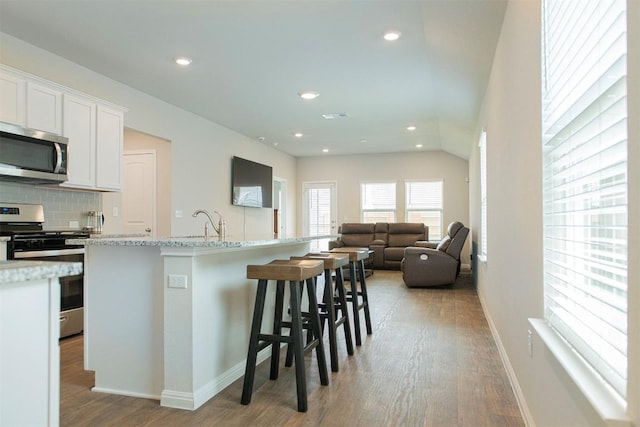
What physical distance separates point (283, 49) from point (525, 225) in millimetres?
2666

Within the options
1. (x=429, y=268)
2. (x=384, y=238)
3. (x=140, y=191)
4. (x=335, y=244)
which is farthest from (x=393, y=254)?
(x=140, y=191)

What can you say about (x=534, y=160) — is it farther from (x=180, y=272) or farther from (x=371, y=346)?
(x=371, y=346)

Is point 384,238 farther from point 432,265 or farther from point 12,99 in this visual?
point 12,99

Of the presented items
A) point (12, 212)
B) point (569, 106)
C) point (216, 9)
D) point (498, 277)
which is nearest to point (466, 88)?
point (498, 277)

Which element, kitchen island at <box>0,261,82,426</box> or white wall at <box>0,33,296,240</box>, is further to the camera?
white wall at <box>0,33,296,240</box>

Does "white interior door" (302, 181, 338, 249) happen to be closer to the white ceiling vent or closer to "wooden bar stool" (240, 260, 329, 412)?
the white ceiling vent

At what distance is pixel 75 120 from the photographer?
3.90 meters

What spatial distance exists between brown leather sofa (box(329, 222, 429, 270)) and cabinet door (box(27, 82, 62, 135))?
5813mm

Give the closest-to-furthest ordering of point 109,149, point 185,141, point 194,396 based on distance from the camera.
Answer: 1. point 194,396
2. point 109,149
3. point 185,141

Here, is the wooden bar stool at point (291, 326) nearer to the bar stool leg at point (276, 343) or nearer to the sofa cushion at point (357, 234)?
the bar stool leg at point (276, 343)

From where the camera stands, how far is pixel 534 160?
6.35 ft

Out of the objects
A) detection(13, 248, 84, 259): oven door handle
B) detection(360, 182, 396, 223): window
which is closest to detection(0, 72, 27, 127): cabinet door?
detection(13, 248, 84, 259): oven door handle

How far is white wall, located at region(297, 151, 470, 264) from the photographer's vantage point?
31.0ft

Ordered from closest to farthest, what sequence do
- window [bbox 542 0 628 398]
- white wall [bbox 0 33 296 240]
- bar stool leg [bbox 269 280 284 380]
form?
window [bbox 542 0 628 398]
bar stool leg [bbox 269 280 284 380]
white wall [bbox 0 33 296 240]
